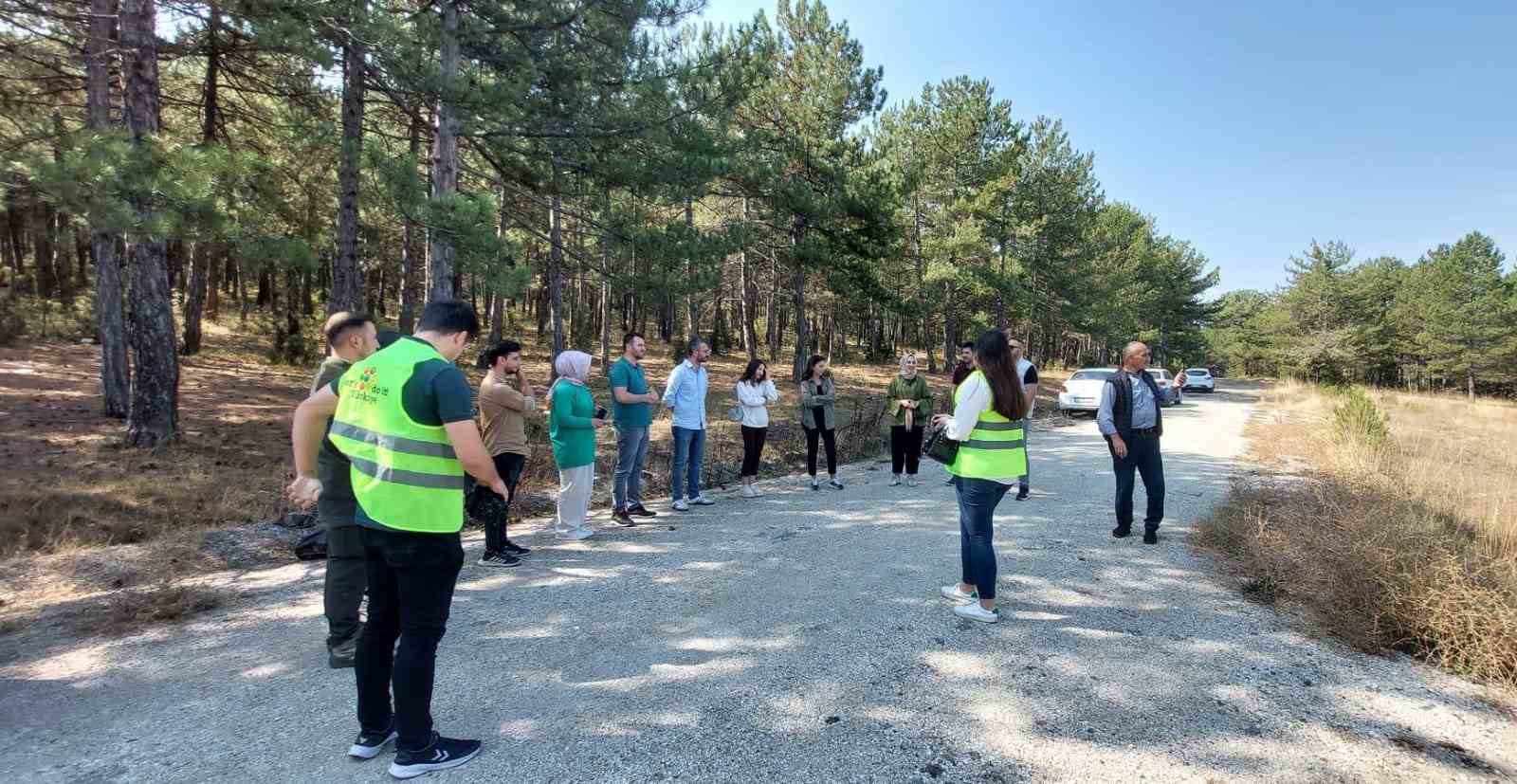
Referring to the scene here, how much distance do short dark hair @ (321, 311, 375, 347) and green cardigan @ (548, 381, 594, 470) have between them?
7.36 ft

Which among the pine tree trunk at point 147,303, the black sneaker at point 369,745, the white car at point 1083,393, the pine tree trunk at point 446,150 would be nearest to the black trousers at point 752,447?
the pine tree trunk at point 446,150

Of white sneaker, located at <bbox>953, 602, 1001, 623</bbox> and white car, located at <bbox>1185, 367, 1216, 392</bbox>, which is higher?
white car, located at <bbox>1185, 367, 1216, 392</bbox>

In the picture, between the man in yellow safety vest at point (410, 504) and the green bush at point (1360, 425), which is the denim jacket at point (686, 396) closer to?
the man in yellow safety vest at point (410, 504)

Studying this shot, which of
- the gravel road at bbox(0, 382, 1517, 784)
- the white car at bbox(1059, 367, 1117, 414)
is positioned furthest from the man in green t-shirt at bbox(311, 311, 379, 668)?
the white car at bbox(1059, 367, 1117, 414)

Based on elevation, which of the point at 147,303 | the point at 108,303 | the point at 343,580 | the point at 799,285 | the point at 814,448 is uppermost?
the point at 799,285

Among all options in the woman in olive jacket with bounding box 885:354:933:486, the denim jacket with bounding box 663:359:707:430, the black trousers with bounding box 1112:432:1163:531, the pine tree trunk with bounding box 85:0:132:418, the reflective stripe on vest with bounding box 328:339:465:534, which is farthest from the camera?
the pine tree trunk with bounding box 85:0:132:418

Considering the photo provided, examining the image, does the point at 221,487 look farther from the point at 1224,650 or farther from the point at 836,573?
the point at 1224,650

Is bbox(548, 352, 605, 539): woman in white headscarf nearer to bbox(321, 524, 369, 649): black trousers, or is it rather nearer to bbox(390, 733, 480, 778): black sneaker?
bbox(321, 524, 369, 649): black trousers

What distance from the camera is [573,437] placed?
19.4ft

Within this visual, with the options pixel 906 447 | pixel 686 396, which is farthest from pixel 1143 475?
pixel 686 396

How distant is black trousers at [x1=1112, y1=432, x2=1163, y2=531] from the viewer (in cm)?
595

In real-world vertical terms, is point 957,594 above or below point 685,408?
below

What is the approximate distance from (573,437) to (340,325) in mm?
2507

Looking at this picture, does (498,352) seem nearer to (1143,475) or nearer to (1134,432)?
(1134,432)
